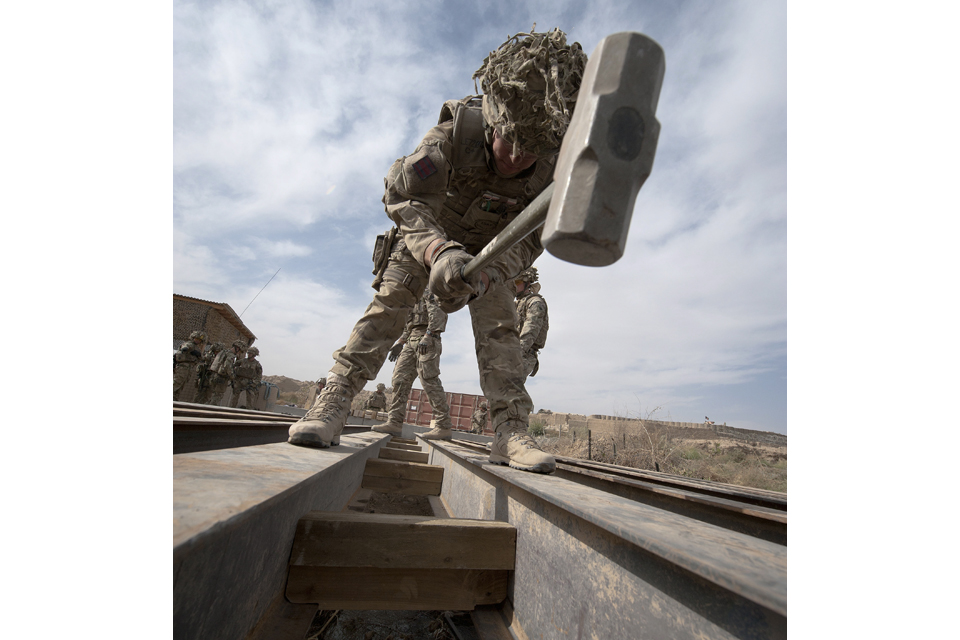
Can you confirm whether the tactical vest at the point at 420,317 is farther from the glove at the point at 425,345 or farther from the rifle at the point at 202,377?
the rifle at the point at 202,377

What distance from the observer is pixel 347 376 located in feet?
6.51

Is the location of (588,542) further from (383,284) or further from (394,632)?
(383,284)

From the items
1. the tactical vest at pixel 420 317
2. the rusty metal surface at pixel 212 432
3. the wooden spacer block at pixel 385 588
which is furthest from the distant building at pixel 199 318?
the wooden spacer block at pixel 385 588

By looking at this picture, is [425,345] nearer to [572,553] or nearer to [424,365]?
[424,365]

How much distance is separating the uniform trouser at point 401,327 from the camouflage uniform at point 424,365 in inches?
115

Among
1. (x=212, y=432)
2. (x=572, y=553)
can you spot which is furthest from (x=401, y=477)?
(x=572, y=553)

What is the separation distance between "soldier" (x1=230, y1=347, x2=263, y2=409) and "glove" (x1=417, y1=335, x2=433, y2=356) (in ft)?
24.9

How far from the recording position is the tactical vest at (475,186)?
206cm

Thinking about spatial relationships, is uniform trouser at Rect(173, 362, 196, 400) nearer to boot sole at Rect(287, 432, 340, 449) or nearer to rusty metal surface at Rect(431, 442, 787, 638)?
boot sole at Rect(287, 432, 340, 449)

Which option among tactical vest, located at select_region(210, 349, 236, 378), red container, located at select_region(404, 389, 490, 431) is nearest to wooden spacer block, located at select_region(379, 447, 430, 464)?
tactical vest, located at select_region(210, 349, 236, 378)

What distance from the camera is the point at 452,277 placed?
4.69 feet

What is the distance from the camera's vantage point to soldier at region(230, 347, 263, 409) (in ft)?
35.0

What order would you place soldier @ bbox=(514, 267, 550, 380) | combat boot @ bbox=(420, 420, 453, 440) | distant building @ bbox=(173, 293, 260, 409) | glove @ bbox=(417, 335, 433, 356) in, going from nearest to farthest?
combat boot @ bbox=(420, 420, 453, 440) → glove @ bbox=(417, 335, 433, 356) → soldier @ bbox=(514, 267, 550, 380) → distant building @ bbox=(173, 293, 260, 409)

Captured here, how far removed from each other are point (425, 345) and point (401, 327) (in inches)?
132
